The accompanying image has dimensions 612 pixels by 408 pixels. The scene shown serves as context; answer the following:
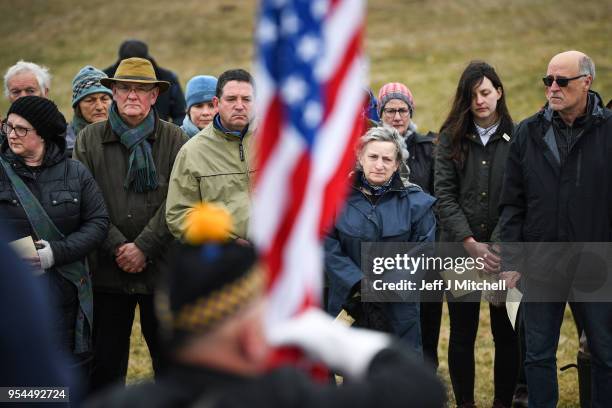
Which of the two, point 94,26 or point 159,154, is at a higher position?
point 94,26

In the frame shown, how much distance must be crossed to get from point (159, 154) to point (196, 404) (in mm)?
4226

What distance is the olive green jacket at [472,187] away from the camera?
6.27 meters

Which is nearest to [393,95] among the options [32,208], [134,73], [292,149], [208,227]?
[134,73]

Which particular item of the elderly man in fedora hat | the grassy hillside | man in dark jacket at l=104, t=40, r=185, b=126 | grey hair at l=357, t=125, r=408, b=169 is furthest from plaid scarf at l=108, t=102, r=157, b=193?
the grassy hillside

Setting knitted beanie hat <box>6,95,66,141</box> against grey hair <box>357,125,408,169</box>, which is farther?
grey hair <box>357,125,408,169</box>

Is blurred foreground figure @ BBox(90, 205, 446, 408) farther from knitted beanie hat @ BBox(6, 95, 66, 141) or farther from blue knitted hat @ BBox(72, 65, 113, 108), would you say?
blue knitted hat @ BBox(72, 65, 113, 108)

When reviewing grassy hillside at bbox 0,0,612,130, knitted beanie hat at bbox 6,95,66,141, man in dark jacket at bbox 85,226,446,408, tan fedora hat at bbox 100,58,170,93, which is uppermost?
grassy hillside at bbox 0,0,612,130

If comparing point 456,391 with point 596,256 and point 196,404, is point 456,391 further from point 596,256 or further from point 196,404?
point 196,404

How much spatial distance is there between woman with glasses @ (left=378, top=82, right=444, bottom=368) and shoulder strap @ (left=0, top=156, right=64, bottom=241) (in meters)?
2.61

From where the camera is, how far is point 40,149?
5.52 m

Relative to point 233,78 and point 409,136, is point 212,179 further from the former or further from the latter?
point 409,136

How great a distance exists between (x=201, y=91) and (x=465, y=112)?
2.20 metres

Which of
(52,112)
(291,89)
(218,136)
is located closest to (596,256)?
(218,136)

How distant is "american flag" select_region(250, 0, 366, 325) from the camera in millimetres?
2316
